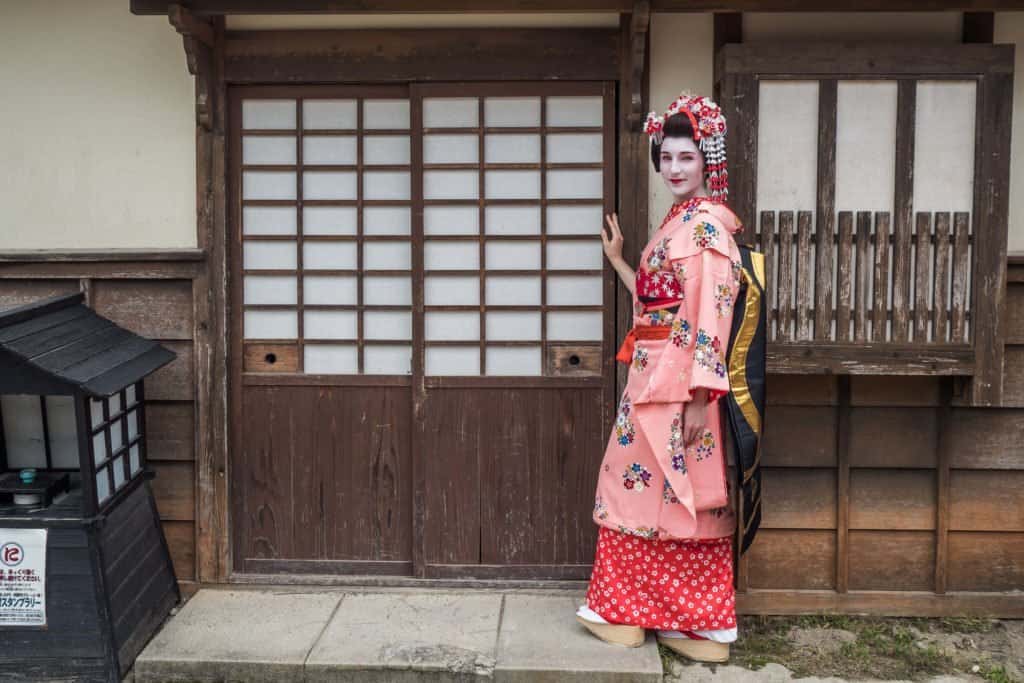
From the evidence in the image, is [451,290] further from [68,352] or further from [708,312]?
[68,352]

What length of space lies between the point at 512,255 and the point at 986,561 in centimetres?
296

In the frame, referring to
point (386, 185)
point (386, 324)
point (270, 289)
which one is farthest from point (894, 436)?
point (270, 289)

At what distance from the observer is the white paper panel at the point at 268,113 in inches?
188

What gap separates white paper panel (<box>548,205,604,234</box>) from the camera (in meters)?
4.74

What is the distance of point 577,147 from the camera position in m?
4.72

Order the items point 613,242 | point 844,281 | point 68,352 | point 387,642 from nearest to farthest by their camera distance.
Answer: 1. point 68,352
2. point 387,642
3. point 844,281
4. point 613,242

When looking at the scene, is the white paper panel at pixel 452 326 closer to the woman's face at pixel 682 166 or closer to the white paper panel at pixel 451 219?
the white paper panel at pixel 451 219

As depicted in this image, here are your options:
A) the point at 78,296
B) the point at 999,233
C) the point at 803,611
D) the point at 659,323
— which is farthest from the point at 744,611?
the point at 78,296

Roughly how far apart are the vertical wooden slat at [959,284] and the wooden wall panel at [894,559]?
3.65ft

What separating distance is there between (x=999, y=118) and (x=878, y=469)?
1819mm

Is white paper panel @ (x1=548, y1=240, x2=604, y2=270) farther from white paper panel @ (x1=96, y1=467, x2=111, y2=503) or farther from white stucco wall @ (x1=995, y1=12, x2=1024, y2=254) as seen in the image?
white paper panel @ (x1=96, y1=467, x2=111, y2=503)

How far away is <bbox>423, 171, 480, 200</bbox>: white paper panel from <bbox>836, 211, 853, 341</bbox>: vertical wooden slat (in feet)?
6.07

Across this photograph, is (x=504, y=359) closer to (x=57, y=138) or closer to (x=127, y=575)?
(x=127, y=575)

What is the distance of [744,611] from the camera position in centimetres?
473
